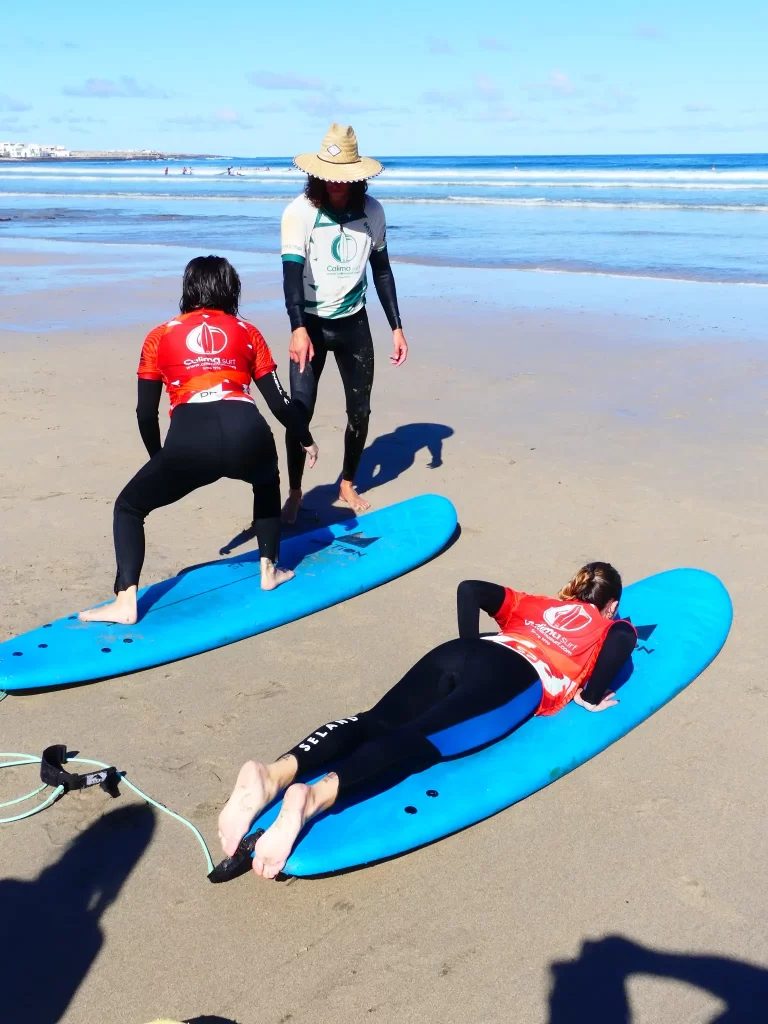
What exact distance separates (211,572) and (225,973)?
8.03 feet

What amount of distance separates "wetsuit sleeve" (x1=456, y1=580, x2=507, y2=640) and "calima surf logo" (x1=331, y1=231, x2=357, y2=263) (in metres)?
2.33

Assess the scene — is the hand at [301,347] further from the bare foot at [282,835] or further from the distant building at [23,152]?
the distant building at [23,152]

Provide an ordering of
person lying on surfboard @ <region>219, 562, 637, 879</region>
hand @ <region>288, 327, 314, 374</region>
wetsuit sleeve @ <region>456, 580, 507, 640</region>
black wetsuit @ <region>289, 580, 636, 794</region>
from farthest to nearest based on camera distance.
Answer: hand @ <region>288, 327, 314, 374</region>, wetsuit sleeve @ <region>456, 580, 507, 640</region>, black wetsuit @ <region>289, 580, 636, 794</region>, person lying on surfboard @ <region>219, 562, 637, 879</region>

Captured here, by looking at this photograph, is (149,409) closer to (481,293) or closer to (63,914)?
(63,914)

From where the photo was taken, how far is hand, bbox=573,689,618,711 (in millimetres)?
3488

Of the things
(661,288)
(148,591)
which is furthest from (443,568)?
(661,288)

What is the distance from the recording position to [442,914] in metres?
2.62

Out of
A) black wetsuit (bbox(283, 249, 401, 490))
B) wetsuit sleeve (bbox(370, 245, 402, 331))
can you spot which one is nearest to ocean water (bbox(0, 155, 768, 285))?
wetsuit sleeve (bbox(370, 245, 402, 331))

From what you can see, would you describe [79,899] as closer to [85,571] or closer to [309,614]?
[309,614]

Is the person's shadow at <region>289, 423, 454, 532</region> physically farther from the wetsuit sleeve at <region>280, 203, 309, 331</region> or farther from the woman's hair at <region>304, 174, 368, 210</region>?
the woman's hair at <region>304, 174, 368, 210</region>

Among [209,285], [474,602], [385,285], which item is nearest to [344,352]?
[385,285]

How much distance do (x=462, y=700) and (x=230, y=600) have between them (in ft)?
5.18

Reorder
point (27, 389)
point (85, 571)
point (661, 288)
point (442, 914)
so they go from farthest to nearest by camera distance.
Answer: point (661, 288) → point (27, 389) → point (85, 571) → point (442, 914)

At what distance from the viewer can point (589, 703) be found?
3492mm
